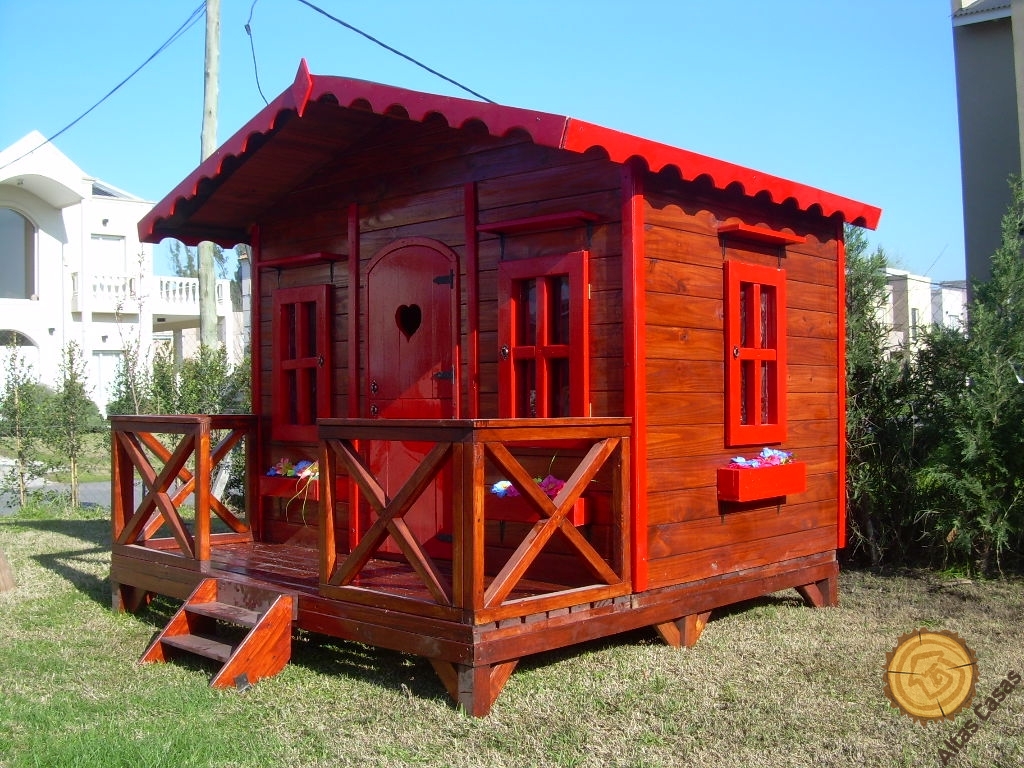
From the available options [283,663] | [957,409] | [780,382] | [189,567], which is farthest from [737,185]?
[189,567]

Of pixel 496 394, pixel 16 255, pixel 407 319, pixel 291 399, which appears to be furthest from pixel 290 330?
pixel 16 255

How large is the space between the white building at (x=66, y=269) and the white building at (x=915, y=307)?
46.8ft

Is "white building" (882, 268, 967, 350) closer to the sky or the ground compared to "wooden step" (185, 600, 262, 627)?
closer to the sky

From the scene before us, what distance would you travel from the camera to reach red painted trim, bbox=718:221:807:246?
19.4 ft

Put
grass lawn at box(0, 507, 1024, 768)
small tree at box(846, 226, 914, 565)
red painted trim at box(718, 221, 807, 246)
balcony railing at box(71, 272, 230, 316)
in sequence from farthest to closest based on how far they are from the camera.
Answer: balcony railing at box(71, 272, 230, 316), small tree at box(846, 226, 914, 565), red painted trim at box(718, 221, 807, 246), grass lawn at box(0, 507, 1024, 768)

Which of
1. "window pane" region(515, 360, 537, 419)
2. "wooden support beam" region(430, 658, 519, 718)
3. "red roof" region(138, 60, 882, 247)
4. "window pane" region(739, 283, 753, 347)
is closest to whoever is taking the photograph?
"wooden support beam" region(430, 658, 519, 718)

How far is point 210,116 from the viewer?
10.8m

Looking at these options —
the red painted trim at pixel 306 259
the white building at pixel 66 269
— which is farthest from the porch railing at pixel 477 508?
the white building at pixel 66 269

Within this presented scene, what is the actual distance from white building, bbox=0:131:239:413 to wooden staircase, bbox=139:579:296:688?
1567 centimetres

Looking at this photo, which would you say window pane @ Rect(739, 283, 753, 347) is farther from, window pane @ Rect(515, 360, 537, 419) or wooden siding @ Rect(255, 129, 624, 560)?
window pane @ Rect(515, 360, 537, 419)

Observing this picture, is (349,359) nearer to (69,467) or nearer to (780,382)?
(780,382)

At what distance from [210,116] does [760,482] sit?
7484 millimetres

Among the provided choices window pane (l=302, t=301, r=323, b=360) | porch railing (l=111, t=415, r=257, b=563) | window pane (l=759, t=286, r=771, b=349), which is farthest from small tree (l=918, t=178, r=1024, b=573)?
porch railing (l=111, t=415, r=257, b=563)

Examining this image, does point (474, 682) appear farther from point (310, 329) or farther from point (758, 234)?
point (310, 329)
